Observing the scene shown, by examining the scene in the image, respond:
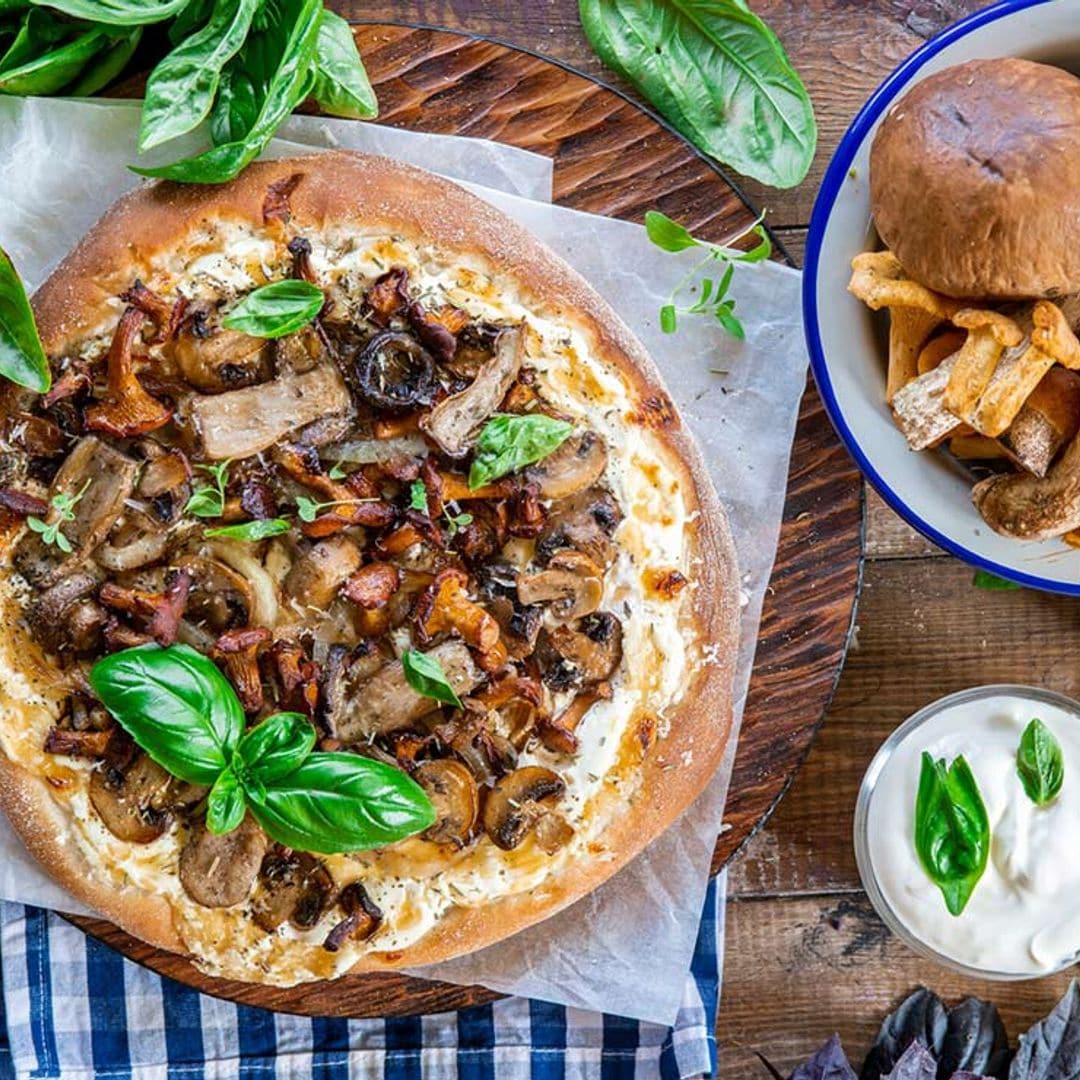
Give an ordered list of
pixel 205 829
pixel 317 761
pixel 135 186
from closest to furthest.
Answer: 1. pixel 317 761
2. pixel 205 829
3. pixel 135 186

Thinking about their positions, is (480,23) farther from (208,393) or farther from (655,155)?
(208,393)

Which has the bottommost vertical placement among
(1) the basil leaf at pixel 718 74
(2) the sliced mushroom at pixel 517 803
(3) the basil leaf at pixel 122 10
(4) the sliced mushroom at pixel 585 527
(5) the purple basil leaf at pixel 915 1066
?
(5) the purple basil leaf at pixel 915 1066

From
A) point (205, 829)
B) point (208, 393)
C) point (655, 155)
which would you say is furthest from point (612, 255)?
point (205, 829)

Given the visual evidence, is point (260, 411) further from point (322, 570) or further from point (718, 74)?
point (718, 74)

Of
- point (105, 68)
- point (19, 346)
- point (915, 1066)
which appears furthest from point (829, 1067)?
point (105, 68)

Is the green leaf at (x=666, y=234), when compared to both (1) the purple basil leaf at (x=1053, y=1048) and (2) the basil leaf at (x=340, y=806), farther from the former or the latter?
(1) the purple basil leaf at (x=1053, y=1048)

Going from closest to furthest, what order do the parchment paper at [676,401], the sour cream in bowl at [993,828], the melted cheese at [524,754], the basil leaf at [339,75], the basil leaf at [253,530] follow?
the basil leaf at [253,530], the melted cheese at [524,754], the basil leaf at [339,75], the parchment paper at [676,401], the sour cream in bowl at [993,828]

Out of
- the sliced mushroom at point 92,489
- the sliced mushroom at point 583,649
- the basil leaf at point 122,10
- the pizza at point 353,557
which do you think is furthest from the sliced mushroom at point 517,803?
the basil leaf at point 122,10
